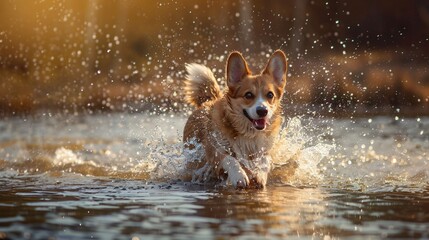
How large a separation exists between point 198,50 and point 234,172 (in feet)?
40.0

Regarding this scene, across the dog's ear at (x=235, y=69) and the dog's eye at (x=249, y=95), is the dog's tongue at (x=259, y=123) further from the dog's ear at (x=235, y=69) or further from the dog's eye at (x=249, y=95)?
the dog's ear at (x=235, y=69)

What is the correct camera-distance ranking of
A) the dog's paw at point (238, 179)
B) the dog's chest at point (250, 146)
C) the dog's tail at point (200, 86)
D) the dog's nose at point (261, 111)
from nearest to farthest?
the dog's paw at point (238, 179) < the dog's nose at point (261, 111) < the dog's chest at point (250, 146) < the dog's tail at point (200, 86)

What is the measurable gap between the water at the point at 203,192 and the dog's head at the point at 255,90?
50 cm

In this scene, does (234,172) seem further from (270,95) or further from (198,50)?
(198,50)

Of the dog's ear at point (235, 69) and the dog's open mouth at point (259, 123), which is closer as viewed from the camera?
the dog's open mouth at point (259, 123)

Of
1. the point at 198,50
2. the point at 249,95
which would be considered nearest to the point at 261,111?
the point at 249,95

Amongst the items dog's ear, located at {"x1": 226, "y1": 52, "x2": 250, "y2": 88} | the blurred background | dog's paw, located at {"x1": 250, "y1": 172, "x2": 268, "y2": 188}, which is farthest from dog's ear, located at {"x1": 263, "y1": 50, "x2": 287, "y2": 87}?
the blurred background

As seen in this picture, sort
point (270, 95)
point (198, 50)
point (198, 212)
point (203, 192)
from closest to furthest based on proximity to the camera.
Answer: point (198, 212) < point (203, 192) < point (270, 95) < point (198, 50)

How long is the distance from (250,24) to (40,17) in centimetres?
535

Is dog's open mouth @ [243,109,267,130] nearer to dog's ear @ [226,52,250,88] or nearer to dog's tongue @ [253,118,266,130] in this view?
dog's tongue @ [253,118,266,130]

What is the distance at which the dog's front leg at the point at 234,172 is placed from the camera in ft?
21.1

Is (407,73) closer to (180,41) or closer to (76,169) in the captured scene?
(180,41)

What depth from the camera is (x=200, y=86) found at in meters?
7.72

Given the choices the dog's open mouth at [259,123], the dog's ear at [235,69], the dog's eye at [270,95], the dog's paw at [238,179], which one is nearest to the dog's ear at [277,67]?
the dog's ear at [235,69]
